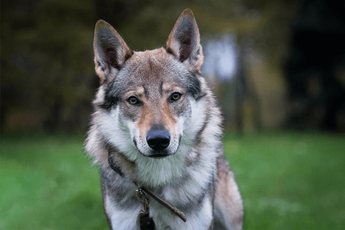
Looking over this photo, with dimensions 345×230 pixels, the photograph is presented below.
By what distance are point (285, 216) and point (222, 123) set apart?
219 centimetres

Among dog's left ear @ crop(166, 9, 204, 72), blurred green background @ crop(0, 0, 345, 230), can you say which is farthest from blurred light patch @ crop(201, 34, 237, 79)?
dog's left ear @ crop(166, 9, 204, 72)

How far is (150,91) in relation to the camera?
8.41ft

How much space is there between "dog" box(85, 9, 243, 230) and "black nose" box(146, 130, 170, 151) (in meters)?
0.03

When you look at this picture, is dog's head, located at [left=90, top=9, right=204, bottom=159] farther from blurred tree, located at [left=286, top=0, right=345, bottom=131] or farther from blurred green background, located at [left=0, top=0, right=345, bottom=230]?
blurred tree, located at [left=286, top=0, right=345, bottom=131]

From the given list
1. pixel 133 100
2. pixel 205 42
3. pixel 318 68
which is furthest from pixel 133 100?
pixel 318 68

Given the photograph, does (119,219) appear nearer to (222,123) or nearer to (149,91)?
(149,91)

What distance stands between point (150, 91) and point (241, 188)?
380 cm

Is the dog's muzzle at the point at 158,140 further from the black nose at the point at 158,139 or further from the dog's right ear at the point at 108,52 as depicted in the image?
the dog's right ear at the point at 108,52

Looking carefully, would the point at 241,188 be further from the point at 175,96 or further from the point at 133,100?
the point at 133,100

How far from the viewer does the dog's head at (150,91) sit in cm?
239

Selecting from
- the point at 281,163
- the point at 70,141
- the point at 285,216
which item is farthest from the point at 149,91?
the point at 70,141

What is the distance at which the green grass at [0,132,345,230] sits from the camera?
4.20 meters

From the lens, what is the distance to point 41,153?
8.55m

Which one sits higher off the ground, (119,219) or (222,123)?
(222,123)
